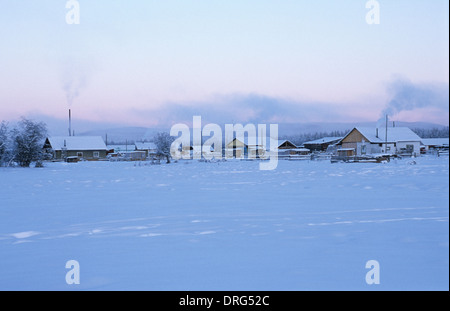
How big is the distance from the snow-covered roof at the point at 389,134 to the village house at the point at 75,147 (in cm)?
4126

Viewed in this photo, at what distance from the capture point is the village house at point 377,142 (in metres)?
51.6

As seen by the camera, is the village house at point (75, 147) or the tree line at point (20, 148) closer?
the tree line at point (20, 148)

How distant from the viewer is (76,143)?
2267 inches

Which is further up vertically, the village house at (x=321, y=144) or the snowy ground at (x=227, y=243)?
the village house at (x=321, y=144)

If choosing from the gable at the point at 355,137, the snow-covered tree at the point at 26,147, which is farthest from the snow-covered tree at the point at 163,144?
the gable at the point at 355,137

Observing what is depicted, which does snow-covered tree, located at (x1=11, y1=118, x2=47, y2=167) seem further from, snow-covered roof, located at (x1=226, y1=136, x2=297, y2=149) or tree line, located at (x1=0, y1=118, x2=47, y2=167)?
snow-covered roof, located at (x1=226, y1=136, x2=297, y2=149)

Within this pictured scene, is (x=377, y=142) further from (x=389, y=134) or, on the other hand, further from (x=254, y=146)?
(x=254, y=146)

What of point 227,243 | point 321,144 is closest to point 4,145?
point 227,243

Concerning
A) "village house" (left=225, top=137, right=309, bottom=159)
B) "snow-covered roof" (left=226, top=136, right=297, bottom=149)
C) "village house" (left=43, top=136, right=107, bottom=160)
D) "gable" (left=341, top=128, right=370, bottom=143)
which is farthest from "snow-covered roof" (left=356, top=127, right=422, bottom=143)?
"village house" (left=43, top=136, right=107, bottom=160)

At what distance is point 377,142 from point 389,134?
4987 millimetres

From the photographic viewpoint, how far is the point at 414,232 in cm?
642

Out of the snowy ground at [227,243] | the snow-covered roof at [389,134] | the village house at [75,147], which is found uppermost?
the snow-covered roof at [389,134]

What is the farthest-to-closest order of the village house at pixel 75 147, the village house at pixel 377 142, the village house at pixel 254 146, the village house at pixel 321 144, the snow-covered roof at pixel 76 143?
1. the village house at pixel 321 144
2. the village house at pixel 254 146
3. the snow-covered roof at pixel 76 143
4. the village house at pixel 75 147
5. the village house at pixel 377 142

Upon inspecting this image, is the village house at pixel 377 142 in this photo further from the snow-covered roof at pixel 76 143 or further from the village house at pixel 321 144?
the snow-covered roof at pixel 76 143
